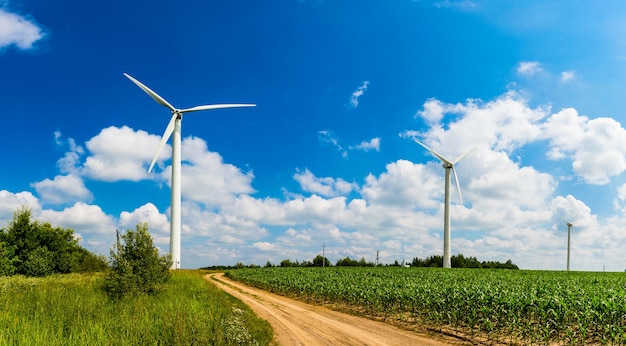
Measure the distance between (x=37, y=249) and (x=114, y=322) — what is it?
58587mm

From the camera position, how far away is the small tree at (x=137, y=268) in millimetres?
29688

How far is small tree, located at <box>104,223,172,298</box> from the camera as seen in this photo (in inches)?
1169

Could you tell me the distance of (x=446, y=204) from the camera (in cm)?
9412

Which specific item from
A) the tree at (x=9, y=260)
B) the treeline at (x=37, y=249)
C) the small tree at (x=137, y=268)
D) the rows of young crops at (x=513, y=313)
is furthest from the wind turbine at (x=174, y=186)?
the rows of young crops at (x=513, y=313)

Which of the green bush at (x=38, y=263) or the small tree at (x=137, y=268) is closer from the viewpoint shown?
the small tree at (x=137, y=268)

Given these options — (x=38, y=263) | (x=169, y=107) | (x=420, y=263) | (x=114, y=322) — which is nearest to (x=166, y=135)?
(x=169, y=107)

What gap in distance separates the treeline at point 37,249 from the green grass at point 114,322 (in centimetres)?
4276

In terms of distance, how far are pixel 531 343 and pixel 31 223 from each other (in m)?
74.7

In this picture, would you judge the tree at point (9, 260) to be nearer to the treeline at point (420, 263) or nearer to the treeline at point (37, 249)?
the treeline at point (37, 249)

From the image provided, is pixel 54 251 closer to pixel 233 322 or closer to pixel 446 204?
pixel 233 322

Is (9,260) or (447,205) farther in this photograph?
(447,205)

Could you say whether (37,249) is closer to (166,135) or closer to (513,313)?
(166,135)

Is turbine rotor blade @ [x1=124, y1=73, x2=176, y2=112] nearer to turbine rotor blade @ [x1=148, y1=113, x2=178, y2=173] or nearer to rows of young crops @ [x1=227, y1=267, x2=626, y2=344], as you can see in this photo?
turbine rotor blade @ [x1=148, y1=113, x2=178, y2=173]

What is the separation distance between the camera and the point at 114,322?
19.4 m
